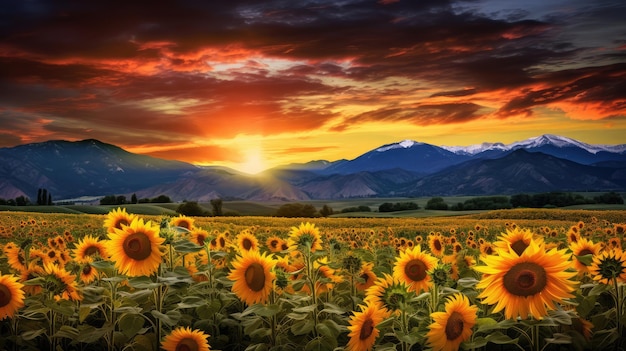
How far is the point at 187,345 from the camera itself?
531cm

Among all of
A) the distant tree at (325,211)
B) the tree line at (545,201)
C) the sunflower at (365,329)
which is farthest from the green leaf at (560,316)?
the tree line at (545,201)

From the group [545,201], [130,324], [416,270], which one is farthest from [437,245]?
[545,201]

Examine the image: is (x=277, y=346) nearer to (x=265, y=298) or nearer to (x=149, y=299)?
(x=265, y=298)

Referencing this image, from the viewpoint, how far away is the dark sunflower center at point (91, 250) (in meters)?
7.69

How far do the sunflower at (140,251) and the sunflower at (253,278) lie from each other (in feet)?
2.46

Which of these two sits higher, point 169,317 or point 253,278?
Answer: point 253,278

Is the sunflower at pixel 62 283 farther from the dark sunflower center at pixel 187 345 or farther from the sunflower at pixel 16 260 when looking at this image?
the sunflower at pixel 16 260

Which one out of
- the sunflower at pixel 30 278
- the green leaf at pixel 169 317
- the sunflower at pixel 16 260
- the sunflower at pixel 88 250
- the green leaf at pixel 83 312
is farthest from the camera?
the sunflower at pixel 16 260

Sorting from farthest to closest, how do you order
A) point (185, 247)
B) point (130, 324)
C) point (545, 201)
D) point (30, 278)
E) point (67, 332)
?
point (545, 201) < point (30, 278) < point (67, 332) < point (130, 324) < point (185, 247)

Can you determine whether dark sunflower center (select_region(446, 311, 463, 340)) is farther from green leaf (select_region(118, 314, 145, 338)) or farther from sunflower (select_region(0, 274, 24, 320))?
sunflower (select_region(0, 274, 24, 320))

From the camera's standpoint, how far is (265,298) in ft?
18.7

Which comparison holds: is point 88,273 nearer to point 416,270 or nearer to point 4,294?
point 4,294

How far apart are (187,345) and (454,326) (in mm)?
2405

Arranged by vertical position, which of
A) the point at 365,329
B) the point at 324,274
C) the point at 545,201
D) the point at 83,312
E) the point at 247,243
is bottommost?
the point at 83,312
